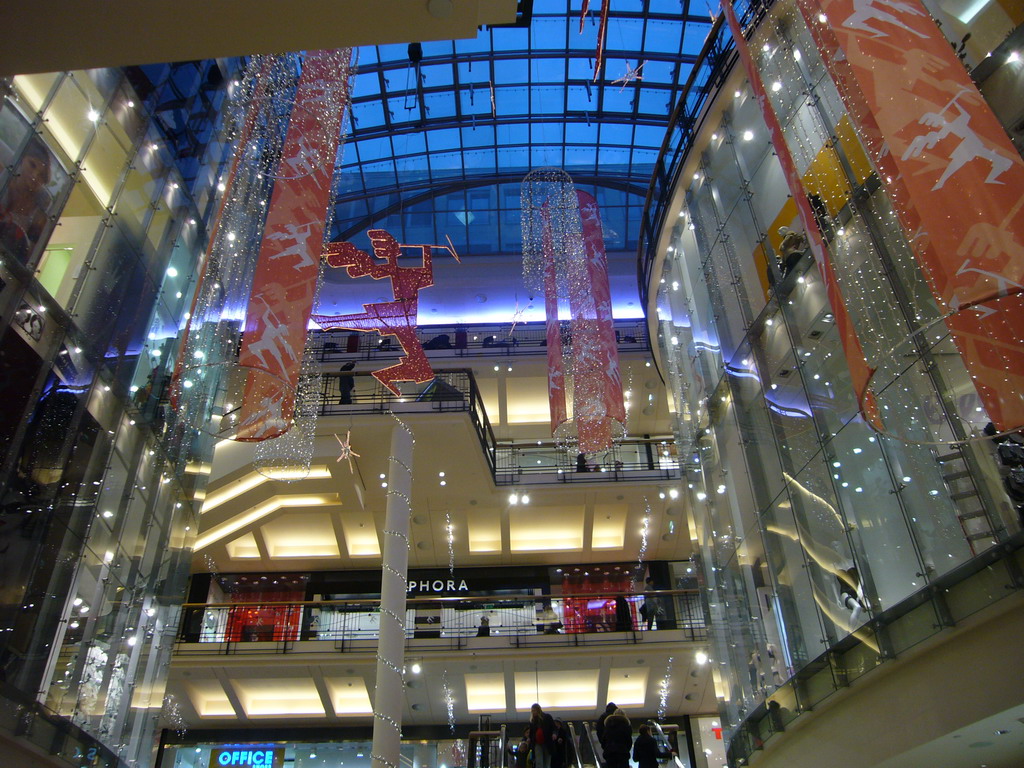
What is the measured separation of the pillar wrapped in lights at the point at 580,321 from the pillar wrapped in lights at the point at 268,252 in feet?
14.7

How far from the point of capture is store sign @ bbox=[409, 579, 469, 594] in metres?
22.4

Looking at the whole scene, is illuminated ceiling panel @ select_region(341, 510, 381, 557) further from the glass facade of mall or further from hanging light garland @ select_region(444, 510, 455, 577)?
the glass facade of mall

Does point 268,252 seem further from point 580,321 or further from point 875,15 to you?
point 580,321

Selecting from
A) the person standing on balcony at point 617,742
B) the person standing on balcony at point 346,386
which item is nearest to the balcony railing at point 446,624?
the person standing on balcony at point 346,386

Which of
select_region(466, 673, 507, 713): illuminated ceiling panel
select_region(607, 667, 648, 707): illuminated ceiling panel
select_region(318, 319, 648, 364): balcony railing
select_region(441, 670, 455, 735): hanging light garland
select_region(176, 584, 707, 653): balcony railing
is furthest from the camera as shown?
select_region(318, 319, 648, 364): balcony railing

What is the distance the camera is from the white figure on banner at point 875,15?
4.16m

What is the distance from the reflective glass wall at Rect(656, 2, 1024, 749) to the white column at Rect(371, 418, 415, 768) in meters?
4.65

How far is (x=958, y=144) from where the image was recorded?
3.70 metres

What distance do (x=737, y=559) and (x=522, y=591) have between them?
44.5ft

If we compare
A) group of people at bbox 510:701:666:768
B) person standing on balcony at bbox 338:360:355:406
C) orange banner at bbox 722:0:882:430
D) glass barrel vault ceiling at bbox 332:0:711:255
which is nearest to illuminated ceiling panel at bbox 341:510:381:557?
person standing on balcony at bbox 338:360:355:406

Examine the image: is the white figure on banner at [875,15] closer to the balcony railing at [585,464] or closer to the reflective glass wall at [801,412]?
the reflective glass wall at [801,412]

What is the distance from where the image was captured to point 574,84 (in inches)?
940

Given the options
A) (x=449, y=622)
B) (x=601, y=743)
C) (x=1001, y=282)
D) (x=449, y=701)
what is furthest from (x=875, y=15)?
(x=449, y=701)

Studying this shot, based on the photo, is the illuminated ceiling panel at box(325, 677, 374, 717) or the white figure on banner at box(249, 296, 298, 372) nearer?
→ the white figure on banner at box(249, 296, 298, 372)
